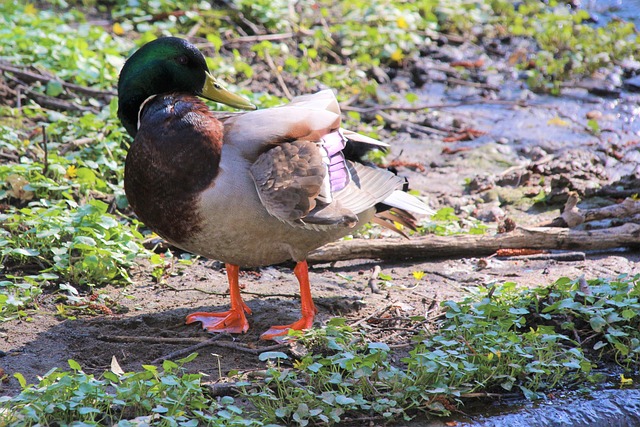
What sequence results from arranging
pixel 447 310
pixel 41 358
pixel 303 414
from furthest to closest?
pixel 447 310 < pixel 41 358 < pixel 303 414

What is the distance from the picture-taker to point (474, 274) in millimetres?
5035

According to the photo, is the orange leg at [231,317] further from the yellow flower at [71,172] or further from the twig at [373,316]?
the yellow flower at [71,172]

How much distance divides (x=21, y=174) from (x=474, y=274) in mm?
2754

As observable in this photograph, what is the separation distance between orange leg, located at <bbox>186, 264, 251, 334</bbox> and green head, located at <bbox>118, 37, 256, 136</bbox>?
0.88m

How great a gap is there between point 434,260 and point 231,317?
1.49 m

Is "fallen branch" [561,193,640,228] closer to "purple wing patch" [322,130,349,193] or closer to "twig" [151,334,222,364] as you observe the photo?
"purple wing patch" [322,130,349,193]

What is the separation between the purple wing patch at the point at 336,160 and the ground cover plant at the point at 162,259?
2.42ft

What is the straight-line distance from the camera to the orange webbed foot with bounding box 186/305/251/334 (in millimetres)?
4180

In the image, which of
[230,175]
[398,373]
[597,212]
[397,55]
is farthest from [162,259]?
[397,55]

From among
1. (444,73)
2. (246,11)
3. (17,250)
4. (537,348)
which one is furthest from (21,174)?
(444,73)

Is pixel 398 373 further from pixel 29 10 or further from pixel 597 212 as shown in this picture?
pixel 29 10

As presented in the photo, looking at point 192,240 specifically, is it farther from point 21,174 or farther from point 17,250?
point 21,174

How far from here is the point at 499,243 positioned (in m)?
5.17

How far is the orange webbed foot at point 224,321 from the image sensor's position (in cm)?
418
